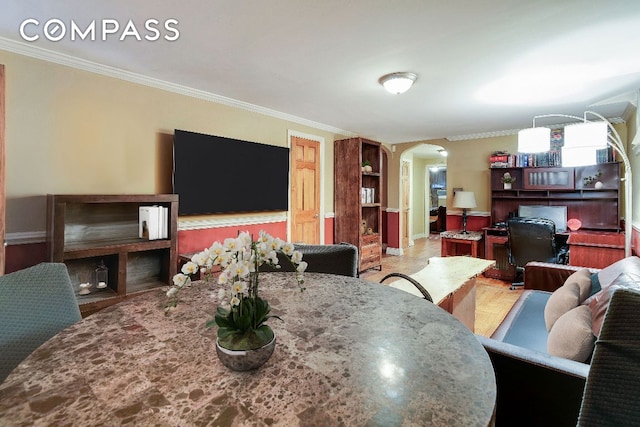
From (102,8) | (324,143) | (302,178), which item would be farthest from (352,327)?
(324,143)

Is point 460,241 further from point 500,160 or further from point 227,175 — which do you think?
point 227,175

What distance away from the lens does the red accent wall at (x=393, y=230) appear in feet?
20.8

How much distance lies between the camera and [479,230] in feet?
17.7

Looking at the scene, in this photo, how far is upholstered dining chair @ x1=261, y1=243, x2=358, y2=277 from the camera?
1.88 metres

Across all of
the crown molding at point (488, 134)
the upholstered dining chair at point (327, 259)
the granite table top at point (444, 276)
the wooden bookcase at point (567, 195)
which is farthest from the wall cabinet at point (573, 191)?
the upholstered dining chair at point (327, 259)

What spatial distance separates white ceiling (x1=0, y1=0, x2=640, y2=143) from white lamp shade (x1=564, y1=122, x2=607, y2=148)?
0.45 metres

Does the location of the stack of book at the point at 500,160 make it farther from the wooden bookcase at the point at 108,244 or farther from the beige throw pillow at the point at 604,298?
the wooden bookcase at the point at 108,244

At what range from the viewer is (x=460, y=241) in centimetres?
486

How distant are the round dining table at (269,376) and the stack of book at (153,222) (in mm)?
1715

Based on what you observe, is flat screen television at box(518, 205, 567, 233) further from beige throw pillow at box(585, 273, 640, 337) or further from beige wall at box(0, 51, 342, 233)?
beige wall at box(0, 51, 342, 233)

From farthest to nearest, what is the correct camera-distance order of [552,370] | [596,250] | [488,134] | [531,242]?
[488,134] < [531,242] < [596,250] < [552,370]

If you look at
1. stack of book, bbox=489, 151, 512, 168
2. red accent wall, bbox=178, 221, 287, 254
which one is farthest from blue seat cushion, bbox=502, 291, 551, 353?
stack of book, bbox=489, 151, 512, 168

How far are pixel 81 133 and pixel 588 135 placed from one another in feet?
14.4

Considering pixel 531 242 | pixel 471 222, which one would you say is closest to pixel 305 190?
pixel 531 242
